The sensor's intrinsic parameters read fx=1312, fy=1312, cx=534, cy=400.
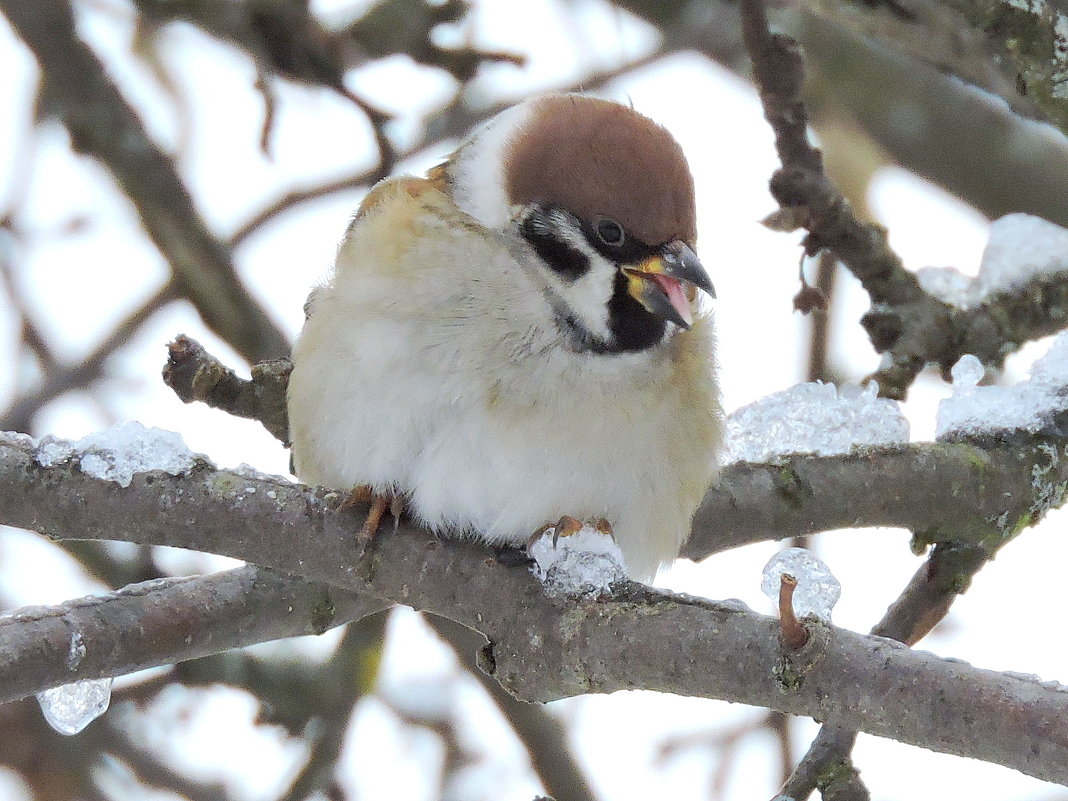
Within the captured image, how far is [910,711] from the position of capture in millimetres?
1807

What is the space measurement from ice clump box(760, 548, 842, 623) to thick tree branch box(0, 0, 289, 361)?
69.5 inches

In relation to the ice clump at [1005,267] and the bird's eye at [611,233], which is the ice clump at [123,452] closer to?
the bird's eye at [611,233]

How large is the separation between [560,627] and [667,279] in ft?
2.57

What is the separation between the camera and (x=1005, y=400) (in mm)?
3166

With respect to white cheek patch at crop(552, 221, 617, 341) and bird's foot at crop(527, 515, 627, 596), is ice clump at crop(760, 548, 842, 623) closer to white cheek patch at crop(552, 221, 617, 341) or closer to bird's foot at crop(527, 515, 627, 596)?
bird's foot at crop(527, 515, 627, 596)

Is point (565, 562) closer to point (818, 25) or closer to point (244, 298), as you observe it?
point (244, 298)

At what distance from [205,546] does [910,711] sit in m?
1.24

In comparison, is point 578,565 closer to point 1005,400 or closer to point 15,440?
point 15,440

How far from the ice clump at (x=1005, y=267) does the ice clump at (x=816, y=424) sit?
0.61 meters

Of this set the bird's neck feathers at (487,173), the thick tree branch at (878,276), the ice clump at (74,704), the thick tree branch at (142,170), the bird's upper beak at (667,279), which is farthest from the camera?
the thick tree branch at (142,170)

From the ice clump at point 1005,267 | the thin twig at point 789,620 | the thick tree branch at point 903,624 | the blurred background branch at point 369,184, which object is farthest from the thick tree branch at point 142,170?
the thin twig at point 789,620

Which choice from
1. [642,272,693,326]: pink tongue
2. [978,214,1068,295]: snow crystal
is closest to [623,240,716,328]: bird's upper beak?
[642,272,693,326]: pink tongue

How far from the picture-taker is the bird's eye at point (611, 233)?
2670mm

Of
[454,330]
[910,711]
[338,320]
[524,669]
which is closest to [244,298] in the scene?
[338,320]
